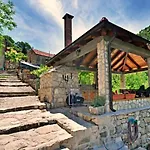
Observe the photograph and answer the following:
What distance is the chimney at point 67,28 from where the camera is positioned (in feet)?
32.1

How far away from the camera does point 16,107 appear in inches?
195

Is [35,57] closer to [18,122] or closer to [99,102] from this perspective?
[99,102]

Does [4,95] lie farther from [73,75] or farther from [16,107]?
[73,75]

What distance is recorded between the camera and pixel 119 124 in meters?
4.51

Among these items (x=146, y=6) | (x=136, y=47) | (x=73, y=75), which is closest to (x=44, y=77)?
(x=73, y=75)

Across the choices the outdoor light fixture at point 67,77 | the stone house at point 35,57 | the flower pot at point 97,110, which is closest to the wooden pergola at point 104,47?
the flower pot at point 97,110

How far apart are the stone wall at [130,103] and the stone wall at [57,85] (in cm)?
241

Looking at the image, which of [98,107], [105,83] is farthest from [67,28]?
[98,107]

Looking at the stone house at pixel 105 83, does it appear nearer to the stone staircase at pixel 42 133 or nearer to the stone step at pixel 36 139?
the stone staircase at pixel 42 133

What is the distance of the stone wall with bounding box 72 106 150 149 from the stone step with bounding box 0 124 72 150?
1120 millimetres

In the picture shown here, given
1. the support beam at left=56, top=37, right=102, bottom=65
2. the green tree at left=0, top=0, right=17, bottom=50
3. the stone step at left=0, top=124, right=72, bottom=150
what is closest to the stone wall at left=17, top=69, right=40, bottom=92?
the support beam at left=56, top=37, right=102, bottom=65

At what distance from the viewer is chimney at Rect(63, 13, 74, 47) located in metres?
9.79

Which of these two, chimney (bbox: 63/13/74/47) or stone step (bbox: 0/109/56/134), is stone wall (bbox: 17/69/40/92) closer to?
chimney (bbox: 63/13/74/47)

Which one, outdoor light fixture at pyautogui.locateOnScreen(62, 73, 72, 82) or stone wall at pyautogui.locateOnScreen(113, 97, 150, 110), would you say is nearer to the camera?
stone wall at pyautogui.locateOnScreen(113, 97, 150, 110)
